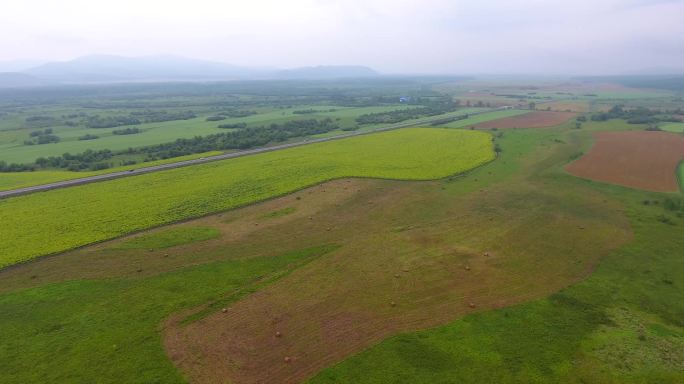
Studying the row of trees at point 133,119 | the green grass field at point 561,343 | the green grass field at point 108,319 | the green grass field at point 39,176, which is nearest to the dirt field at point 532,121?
the green grass field at point 561,343

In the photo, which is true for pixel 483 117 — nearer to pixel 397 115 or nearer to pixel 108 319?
pixel 397 115

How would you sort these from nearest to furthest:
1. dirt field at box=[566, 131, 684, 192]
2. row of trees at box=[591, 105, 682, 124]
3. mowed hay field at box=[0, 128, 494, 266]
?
mowed hay field at box=[0, 128, 494, 266] → dirt field at box=[566, 131, 684, 192] → row of trees at box=[591, 105, 682, 124]

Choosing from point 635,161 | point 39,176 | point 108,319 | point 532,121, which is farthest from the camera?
point 532,121

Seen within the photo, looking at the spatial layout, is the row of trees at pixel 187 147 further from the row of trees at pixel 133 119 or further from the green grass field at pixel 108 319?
the green grass field at pixel 108 319

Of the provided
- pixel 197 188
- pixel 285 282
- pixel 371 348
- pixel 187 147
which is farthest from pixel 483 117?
pixel 371 348

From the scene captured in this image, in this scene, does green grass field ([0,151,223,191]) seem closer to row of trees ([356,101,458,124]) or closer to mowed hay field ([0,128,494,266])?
mowed hay field ([0,128,494,266])

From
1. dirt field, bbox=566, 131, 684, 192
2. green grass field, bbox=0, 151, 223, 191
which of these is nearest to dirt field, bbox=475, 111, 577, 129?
dirt field, bbox=566, 131, 684, 192
